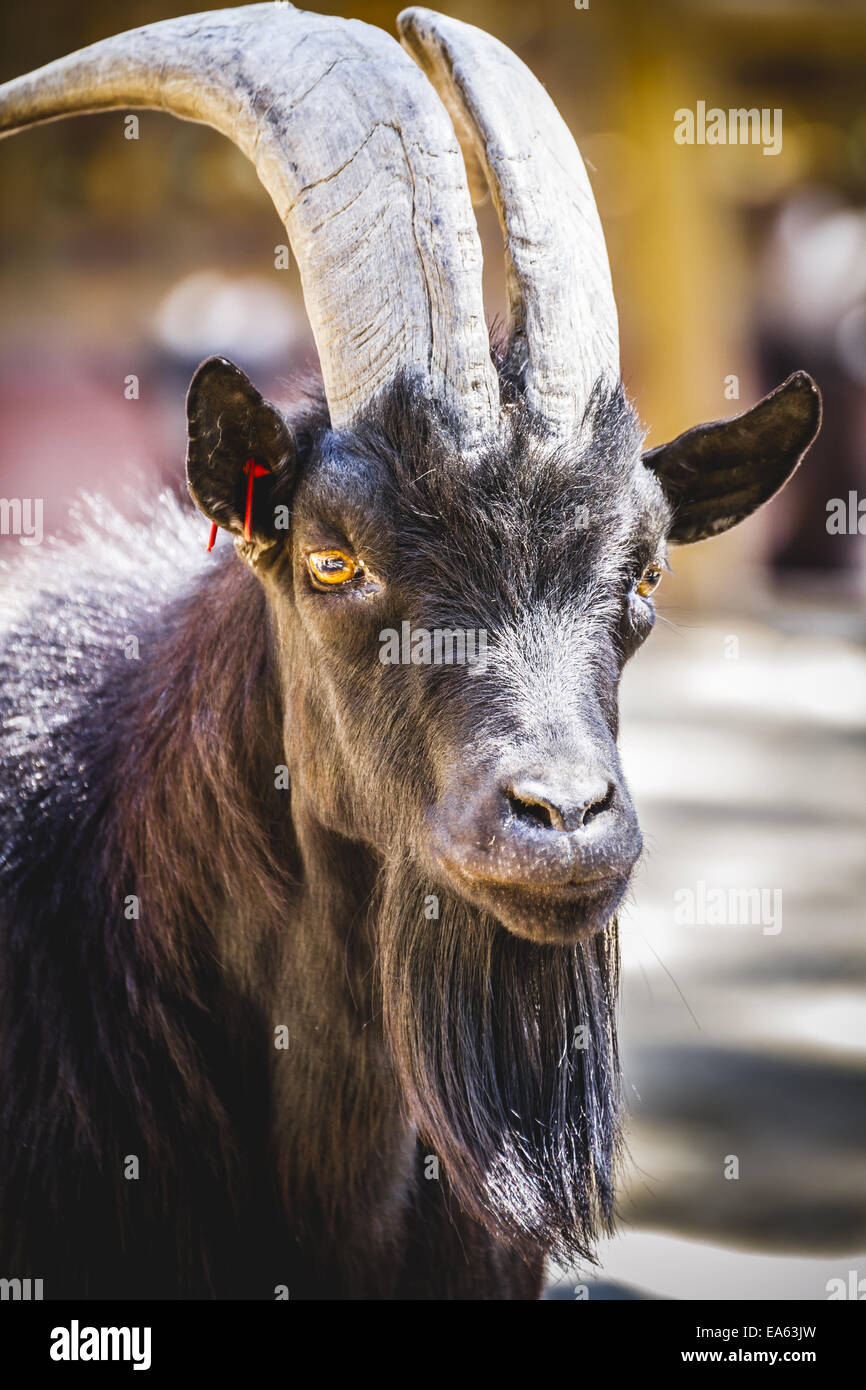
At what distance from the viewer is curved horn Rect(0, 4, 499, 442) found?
8.02 feet

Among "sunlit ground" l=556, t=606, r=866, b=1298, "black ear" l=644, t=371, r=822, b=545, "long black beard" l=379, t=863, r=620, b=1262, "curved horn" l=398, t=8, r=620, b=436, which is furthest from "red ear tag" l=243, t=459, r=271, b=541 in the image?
"sunlit ground" l=556, t=606, r=866, b=1298

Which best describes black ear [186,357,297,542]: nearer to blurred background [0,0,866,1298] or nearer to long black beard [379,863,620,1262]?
long black beard [379,863,620,1262]

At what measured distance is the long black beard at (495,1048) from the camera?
2.52 metres

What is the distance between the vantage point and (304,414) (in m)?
2.68

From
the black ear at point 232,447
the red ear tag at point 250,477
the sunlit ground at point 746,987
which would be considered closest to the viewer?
the black ear at point 232,447

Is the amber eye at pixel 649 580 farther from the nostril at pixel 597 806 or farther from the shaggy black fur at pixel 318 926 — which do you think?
the nostril at pixel 597 806

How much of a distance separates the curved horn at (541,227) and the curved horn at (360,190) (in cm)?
10

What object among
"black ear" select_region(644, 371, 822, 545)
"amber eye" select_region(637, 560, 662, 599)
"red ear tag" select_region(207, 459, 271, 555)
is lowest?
"amber eye" select_region(637, 560, 662, 599)

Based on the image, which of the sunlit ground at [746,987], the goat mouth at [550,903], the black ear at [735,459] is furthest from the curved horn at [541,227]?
the sunlit ground at [746,987]

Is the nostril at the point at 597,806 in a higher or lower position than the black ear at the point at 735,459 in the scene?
lower

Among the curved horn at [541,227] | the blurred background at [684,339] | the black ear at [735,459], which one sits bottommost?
the black ear at [735,459]

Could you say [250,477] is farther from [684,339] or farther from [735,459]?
[684,339]

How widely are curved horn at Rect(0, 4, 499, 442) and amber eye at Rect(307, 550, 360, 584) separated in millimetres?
253
